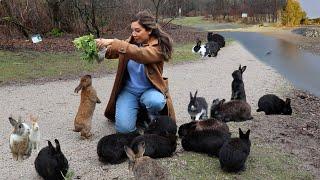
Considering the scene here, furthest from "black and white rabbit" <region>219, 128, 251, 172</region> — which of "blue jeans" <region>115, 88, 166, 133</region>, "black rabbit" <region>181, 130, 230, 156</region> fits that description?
"blue jeans" <region>115, 88, 166, 133</region>

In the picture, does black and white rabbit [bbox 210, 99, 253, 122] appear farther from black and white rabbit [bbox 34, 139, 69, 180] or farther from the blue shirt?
black and white rabbit [bbox 34, 139, 69, 180]

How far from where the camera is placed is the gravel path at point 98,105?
720cm

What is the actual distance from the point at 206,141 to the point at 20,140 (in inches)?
95.5

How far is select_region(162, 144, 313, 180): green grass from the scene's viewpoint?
6.45 metres

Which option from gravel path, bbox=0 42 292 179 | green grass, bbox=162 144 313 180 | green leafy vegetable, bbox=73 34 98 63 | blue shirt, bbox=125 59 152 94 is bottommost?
gravel path, bbox=0 42 292 179

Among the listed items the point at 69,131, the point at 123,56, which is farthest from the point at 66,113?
the point at 123,56

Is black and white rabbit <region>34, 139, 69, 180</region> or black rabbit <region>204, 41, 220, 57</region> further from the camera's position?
black rabbit <region>204, 41, 220, 57</region>

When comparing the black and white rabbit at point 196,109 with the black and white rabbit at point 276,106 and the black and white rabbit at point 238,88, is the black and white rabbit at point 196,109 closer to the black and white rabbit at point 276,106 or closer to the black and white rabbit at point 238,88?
the black and white rabbit at point 238,88

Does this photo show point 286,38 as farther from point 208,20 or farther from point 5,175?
point 5,175

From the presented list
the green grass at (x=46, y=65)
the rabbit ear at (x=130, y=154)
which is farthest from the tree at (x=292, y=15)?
the rabbit ear at (x=130, y=154)

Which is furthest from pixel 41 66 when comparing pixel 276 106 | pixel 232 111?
pixel 232 111

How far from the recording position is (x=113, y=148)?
687 cm

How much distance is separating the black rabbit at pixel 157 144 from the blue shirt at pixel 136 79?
4.84 feet

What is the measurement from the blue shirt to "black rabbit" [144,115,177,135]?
0.79 metres
